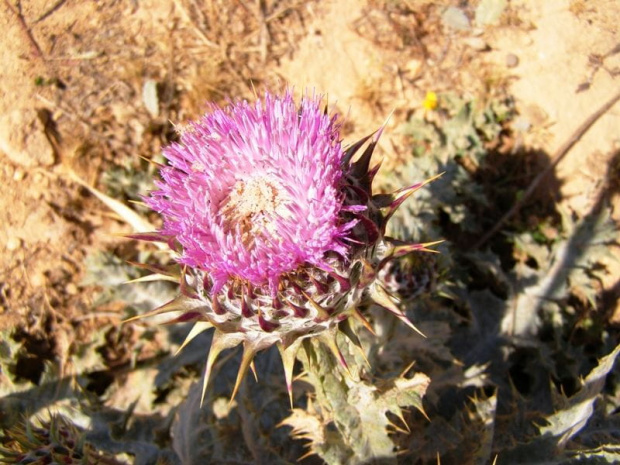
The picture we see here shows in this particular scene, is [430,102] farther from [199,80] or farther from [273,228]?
[273,228]

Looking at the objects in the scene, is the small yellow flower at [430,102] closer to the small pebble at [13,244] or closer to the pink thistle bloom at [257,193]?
the pink thistle bloom at [257,193]

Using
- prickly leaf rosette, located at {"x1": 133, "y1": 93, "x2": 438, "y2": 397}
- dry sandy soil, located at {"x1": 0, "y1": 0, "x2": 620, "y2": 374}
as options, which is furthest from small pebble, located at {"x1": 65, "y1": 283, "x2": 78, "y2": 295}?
prickly leaf rosette, located at {"x1": 133, "y1": 93, "x2": 438, "y2": 397}

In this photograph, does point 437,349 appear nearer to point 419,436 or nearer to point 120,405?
point 419,436

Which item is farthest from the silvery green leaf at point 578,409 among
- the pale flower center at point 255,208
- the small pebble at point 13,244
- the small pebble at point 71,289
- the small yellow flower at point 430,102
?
the small pebble at point 13,244

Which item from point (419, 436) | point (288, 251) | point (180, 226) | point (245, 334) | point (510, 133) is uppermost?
point (180, 226)

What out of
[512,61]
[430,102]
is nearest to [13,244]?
[430,102]

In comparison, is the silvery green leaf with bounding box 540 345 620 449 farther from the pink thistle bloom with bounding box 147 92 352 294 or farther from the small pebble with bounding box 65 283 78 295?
the small pebble with bounding box 65 283 78 295

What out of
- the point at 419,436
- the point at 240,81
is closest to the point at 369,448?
the point at 419,436
